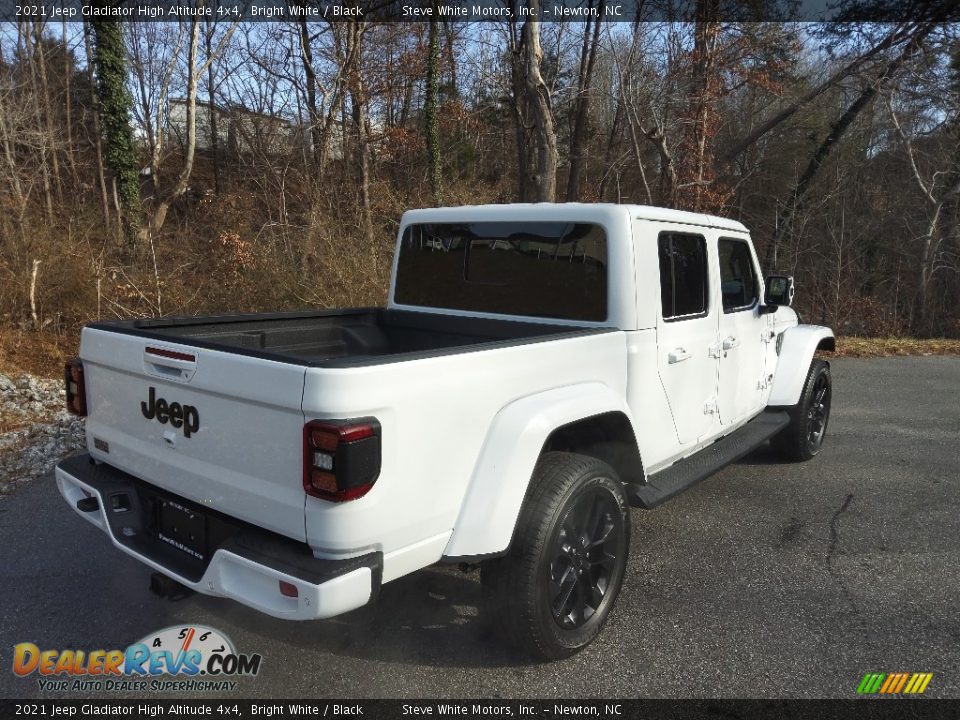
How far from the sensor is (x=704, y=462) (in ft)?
12.9

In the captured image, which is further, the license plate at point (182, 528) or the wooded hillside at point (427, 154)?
the wooded hillside at point (427, 154)

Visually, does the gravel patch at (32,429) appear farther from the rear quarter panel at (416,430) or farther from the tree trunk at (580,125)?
the tree trunk at (580,125)

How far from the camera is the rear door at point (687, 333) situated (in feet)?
11.9

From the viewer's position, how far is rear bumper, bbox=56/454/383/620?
2158mm

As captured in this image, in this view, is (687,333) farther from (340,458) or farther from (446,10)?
(446,10)

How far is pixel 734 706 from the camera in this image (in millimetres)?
2598

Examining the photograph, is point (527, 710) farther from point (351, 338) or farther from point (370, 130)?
point (370, 130)

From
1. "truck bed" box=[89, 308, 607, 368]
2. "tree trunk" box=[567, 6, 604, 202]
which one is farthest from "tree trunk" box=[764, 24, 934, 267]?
"truck bed" box=[89, 308, 607, 368]

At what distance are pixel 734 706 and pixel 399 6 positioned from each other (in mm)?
19871

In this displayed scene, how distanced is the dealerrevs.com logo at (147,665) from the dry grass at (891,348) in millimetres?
10734

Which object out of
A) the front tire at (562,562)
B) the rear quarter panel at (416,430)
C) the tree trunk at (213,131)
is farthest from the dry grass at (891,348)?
the tree trunk at (213,131)

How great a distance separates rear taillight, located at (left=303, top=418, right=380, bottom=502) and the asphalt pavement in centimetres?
101

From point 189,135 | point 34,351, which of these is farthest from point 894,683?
point 189,135

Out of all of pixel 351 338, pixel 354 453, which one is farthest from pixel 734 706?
pixel 351 338
